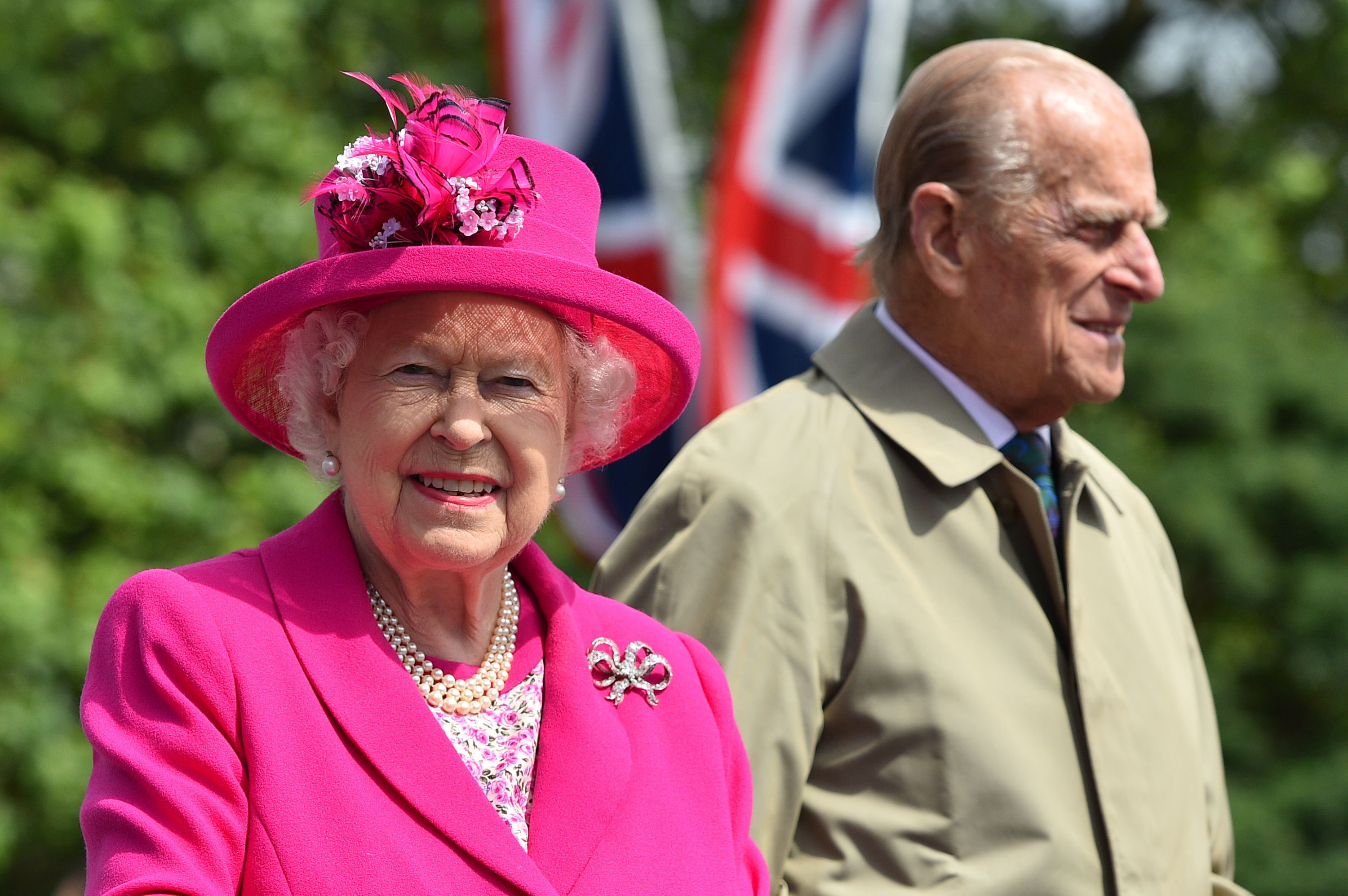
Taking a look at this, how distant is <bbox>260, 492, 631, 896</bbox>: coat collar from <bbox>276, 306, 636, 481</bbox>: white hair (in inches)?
4.6

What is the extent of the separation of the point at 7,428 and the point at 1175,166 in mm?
9131

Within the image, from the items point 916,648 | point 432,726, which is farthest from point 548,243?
point 916,648

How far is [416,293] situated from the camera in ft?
6.49

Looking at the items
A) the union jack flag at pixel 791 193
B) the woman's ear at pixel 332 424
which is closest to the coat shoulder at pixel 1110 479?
the woman's ear at pixel 332 424

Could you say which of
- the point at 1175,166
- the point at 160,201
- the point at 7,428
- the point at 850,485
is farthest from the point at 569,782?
the point at 1175,166

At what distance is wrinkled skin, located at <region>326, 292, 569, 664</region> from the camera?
1975mm

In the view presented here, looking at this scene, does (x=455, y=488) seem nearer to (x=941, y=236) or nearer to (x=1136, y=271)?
(x=941, y=236)

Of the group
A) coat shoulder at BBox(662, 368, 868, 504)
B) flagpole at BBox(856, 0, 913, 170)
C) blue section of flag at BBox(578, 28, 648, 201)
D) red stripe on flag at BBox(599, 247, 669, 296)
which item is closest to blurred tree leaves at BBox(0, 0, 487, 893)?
blue section of flag at BBox(578, 28, 648, 201)

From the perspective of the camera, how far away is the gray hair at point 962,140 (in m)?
2.89

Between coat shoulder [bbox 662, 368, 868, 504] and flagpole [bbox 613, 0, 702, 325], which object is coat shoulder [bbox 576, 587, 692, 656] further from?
flagpole [bbox 613, 0, 702, 325]

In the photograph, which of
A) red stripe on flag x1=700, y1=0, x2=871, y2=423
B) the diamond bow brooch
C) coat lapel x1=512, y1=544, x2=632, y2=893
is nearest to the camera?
coat lapel x1=512, y1=544, x2=632, y2=893

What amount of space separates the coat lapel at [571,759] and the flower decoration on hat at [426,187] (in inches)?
20.7

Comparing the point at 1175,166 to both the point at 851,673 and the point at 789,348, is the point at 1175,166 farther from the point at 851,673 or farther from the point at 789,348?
the point at 851,673

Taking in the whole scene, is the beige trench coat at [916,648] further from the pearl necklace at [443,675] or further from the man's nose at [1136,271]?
the pearl necklace at [443,675]
